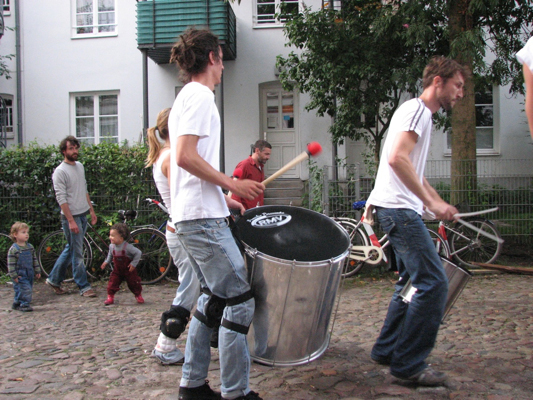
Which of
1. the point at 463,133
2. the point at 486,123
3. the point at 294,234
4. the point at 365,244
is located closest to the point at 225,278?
the point at 294,234

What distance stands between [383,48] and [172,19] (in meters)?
5.57

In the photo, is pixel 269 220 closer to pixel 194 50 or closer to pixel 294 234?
pixel 294 234

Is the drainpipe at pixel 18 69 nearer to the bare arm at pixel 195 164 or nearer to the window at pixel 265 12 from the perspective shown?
the window at pixel 265 12

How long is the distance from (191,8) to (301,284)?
1151cm

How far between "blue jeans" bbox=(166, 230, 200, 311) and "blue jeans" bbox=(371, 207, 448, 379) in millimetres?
1450

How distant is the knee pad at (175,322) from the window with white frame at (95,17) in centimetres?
1302

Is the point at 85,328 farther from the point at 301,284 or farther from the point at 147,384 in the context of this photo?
the point at 301,284

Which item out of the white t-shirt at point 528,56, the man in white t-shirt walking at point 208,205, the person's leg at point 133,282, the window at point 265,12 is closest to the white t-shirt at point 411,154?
the white t-shirt at point 528,56

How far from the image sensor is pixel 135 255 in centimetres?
645

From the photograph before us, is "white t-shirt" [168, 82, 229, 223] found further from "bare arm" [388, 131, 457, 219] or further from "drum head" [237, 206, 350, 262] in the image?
"bare arm" [388, 131, 457, 219]

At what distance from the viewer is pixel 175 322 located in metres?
3.59

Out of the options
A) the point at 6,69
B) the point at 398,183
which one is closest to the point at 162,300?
the point at 398,183

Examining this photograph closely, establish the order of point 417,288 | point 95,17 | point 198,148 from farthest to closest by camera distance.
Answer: point 95,17 < point 417,288 < point 198,148

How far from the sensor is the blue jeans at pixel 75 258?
6762 millimetres
